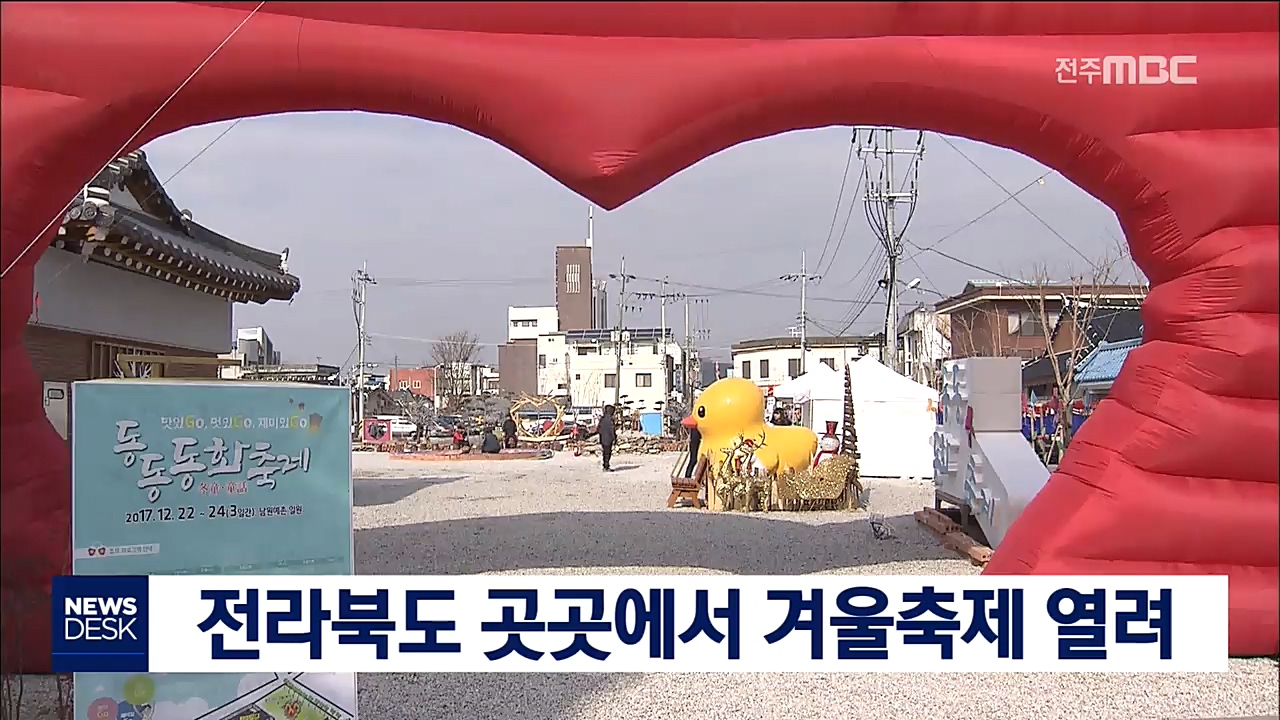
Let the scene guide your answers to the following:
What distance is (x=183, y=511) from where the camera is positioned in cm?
339

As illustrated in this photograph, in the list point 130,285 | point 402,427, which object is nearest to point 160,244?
point 130,285

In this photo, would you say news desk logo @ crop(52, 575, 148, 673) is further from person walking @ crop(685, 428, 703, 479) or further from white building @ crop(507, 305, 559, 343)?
white building @ crop(507, 305, 559, 343)

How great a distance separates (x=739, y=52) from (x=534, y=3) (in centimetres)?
99

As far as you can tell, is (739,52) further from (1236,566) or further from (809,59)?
(1236,566)

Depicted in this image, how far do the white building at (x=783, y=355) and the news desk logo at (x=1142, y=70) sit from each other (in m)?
38.0

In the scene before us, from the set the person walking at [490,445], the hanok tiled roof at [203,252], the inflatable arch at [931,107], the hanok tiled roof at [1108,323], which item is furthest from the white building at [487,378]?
the inflatable arch at [931,107]

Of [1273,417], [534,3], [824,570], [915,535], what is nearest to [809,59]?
[534,3]

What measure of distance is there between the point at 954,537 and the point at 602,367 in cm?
3858

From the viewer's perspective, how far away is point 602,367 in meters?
46.4
